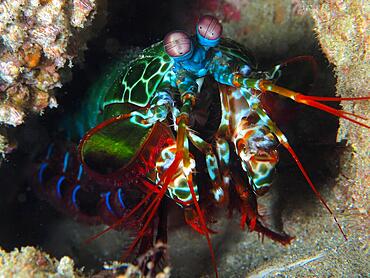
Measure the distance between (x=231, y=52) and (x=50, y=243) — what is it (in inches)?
138

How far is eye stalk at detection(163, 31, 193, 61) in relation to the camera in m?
2.59

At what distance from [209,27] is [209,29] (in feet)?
0.04

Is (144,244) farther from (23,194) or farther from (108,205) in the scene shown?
(23,194)

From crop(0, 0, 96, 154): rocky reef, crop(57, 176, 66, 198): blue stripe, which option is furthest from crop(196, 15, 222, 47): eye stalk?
crop(57, 176, 66, 198): blue stripe

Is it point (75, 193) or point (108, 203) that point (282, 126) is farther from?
point (75, 193)

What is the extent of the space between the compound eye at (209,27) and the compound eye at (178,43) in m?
0.14

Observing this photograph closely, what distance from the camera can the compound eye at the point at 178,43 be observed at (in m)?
2.59

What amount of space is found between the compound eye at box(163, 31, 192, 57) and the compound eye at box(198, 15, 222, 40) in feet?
0.46

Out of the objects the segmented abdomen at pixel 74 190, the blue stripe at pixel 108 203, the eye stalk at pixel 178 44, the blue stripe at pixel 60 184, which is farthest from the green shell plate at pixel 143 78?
the blue stripe at pixel 60 184

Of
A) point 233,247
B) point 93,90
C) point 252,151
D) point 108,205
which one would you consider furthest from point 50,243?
point 252,151

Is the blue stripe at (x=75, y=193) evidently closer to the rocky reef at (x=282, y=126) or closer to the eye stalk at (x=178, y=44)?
the rocky reef at (x=282, y=126)

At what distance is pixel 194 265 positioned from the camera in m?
3.92

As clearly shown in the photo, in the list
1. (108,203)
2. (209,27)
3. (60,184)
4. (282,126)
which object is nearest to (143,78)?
(209,27)

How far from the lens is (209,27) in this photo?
2.67 m
